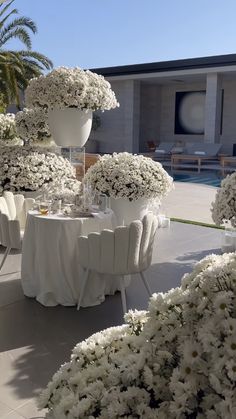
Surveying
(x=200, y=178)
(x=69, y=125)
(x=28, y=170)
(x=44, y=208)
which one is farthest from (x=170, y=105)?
(x=44, y=208)

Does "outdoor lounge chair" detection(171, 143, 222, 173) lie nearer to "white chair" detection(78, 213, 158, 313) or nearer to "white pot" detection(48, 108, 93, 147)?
"white pot" detection(48, 108, 93, 147)

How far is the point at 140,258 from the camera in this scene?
409 cm

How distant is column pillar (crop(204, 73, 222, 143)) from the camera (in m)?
19.2

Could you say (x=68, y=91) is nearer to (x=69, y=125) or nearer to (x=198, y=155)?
(x=69, y=125)

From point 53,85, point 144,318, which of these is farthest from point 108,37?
point 144,318

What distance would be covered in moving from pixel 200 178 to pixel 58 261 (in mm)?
13212

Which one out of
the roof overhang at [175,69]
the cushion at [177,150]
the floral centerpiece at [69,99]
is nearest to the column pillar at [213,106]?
the roof overhang at [175,69]

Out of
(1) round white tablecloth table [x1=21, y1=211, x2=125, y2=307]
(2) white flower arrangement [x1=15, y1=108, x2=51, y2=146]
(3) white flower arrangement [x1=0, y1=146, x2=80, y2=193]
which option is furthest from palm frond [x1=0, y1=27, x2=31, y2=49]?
(1) round white tablecloth table [x1=21, y1=211, x2=125, y2=307]

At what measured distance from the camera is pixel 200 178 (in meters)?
16.8

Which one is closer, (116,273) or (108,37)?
(116,273)

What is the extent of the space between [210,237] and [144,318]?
5633mm

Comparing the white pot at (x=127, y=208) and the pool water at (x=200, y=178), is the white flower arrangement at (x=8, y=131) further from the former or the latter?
the pool water at (x=200, y=178)

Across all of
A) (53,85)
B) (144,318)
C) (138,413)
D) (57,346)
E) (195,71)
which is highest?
(195,71)

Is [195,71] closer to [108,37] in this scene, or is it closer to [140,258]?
[108,37]
